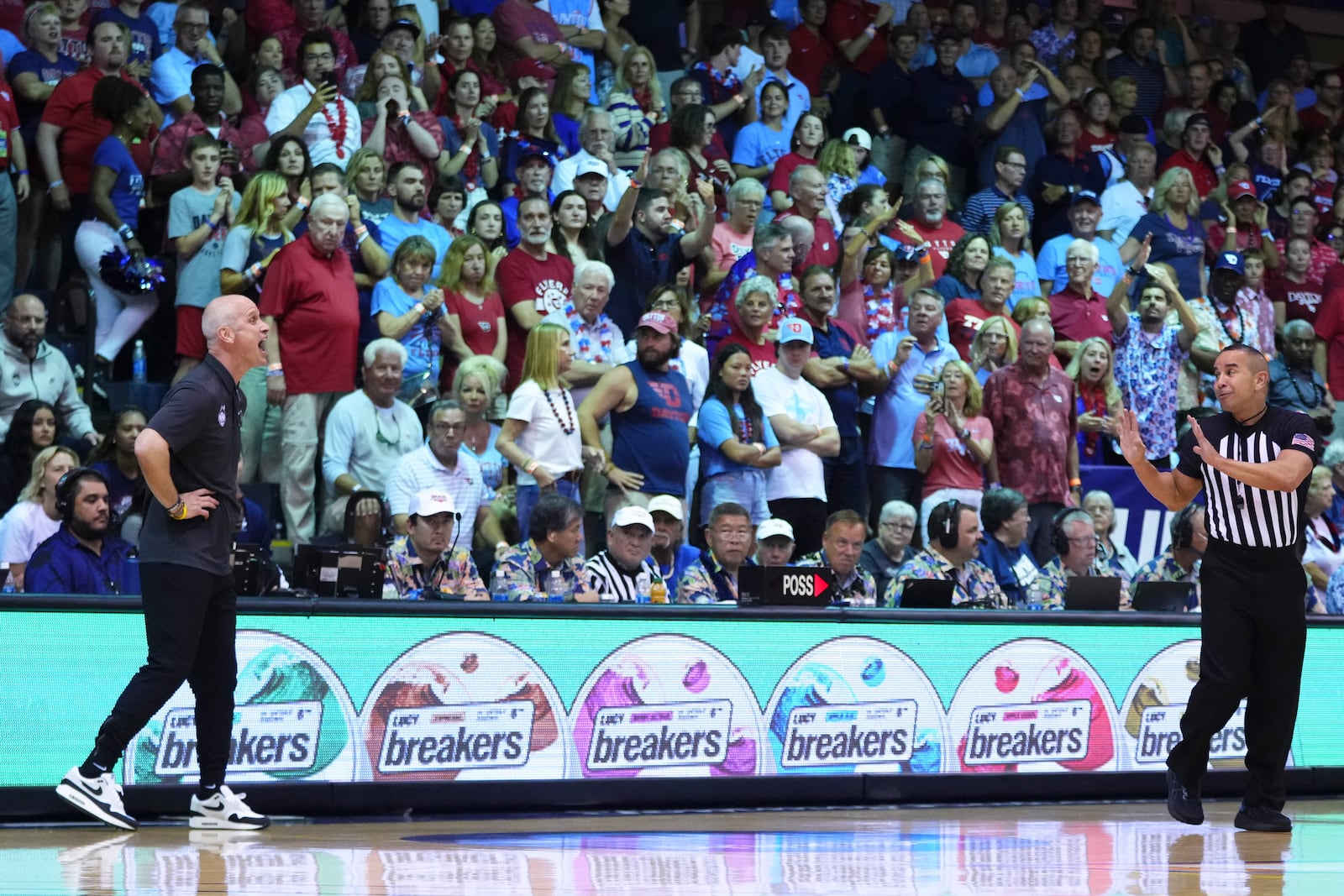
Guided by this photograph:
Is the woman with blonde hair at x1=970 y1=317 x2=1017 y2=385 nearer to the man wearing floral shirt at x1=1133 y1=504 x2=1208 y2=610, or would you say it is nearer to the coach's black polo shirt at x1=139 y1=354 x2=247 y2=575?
the man wearing floral shirt at x1=1133 y1=504 x2=1208 y2=610

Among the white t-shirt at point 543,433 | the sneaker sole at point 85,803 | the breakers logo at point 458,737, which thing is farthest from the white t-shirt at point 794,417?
the sneaker sole at point 85,803

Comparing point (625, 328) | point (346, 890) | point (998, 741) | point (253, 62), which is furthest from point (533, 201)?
point (346, 890)

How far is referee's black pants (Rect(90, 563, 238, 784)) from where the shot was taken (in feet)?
21.3

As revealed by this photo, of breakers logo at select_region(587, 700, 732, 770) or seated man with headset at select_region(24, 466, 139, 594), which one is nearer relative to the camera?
breakers logo at select_region(587, 700, 732, 770)

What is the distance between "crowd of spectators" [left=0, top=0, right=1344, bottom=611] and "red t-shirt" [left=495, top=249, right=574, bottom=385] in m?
0.03

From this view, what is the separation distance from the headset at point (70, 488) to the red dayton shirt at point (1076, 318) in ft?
25.7

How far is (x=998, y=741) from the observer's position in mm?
8695

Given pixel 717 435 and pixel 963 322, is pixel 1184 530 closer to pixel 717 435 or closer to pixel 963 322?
pixel 963 322

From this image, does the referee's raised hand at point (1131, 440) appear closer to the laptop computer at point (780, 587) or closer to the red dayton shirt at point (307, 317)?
the laptop computer at point (780, 587)

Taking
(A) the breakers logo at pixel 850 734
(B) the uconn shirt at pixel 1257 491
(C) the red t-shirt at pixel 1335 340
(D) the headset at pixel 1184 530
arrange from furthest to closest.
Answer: (C) the red t-shirt at pixel 1335 340, (D) the headset at pixel 1184 530, (A) the breakers logo at pixel 850 734, (B) the uconn shirt at pixel 1257 491

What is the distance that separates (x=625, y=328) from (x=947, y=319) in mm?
2498

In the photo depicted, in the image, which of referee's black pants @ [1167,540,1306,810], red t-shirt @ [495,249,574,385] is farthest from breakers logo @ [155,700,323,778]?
red t-shirt @ [495,249,574,385]

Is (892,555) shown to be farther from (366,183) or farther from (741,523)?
(366,183)

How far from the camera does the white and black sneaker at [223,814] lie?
22.3ft
